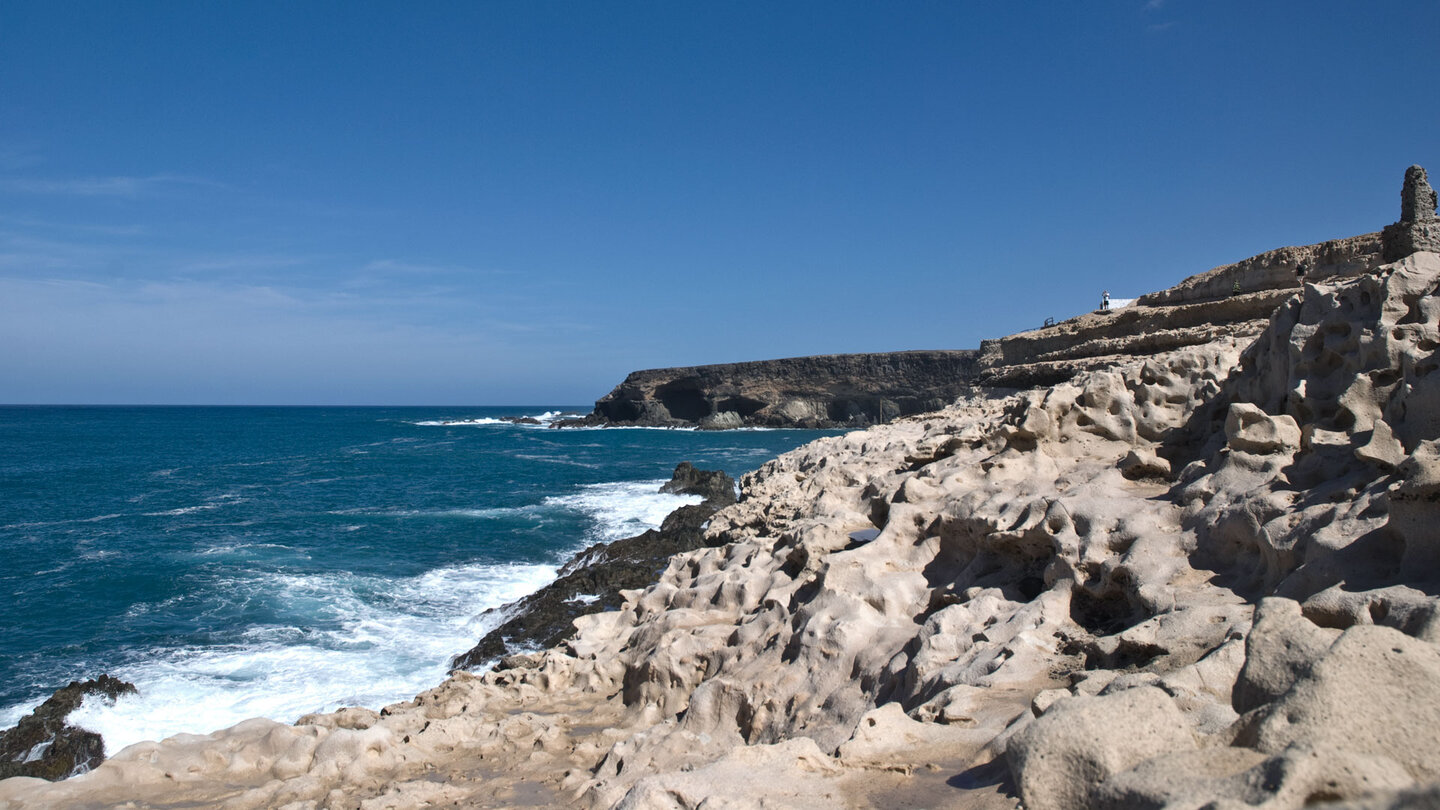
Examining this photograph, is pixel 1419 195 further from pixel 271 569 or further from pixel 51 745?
pixel 271 569

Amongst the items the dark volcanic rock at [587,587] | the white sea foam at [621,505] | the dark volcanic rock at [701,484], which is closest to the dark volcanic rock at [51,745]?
the dark volcanic rock at [587,587]

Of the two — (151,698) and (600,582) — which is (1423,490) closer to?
(600,582)

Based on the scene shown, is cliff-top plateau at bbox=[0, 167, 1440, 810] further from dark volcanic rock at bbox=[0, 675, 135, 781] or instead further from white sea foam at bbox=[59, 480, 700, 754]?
dark volcanic rock at bbox=[0, 675, 135, 781]

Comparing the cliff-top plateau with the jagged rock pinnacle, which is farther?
the jagged rock pinnacle

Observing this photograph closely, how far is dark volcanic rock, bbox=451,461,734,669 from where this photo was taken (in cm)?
1330

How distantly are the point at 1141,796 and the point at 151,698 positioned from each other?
14.2m

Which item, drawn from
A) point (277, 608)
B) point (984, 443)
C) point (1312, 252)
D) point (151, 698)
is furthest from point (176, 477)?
point (1312, 252)

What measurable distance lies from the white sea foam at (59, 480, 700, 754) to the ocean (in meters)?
0.05

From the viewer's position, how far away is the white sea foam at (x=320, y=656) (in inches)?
463

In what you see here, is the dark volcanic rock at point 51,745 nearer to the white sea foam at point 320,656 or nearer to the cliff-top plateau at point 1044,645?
the white sea foam at point 320,656

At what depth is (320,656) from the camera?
552 inches

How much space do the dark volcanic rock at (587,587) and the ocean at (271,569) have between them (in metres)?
0.78

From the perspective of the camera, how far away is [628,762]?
5.48 m

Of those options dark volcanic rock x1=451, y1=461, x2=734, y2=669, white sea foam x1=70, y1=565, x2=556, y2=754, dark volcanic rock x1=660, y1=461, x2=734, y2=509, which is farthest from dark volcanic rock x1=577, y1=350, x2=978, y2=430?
white sea foam x1=70, y1=565, x2=556, y2=754
